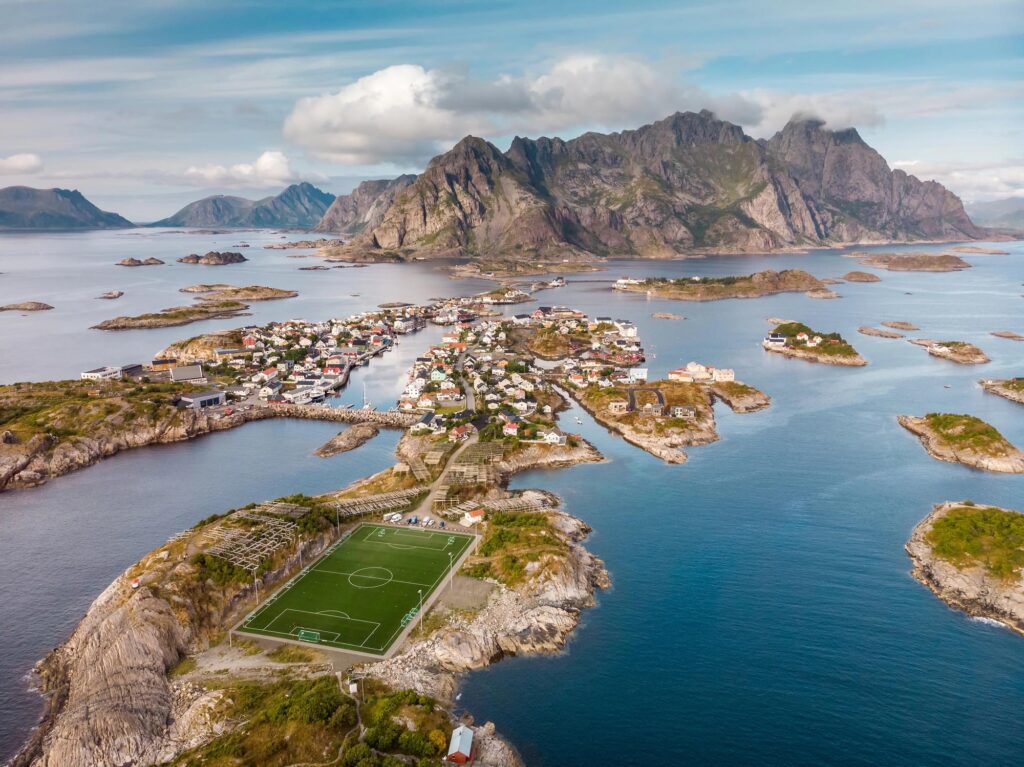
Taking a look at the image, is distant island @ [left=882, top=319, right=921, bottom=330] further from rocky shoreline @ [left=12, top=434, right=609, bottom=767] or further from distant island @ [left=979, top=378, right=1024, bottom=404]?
rocky shoreline @ [left=12, top=434, right=609, bottom=767]

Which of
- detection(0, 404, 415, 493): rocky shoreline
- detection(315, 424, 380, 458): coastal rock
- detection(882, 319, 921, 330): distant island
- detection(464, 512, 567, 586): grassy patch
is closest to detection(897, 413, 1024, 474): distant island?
detection(464, 512, 567, 586): grassy patch

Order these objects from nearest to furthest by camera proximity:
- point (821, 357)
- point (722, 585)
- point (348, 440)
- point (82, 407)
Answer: point (722, 585) → point (348, 440) → point (82, 407) → point (821, 357)

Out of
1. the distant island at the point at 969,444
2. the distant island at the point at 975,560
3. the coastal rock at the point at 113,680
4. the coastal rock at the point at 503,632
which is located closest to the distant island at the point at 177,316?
the coastal rock at the point at 113,680

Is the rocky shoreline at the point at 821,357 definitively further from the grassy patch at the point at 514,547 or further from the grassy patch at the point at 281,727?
the grassy patch at the point at 281,727

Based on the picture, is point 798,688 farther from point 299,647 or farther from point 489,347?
point 489,347

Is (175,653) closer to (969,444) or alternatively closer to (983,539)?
(983,539)

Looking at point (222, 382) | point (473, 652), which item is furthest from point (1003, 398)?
point (222, 382)

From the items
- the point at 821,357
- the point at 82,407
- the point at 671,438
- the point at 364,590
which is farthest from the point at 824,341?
the point at 82,407
